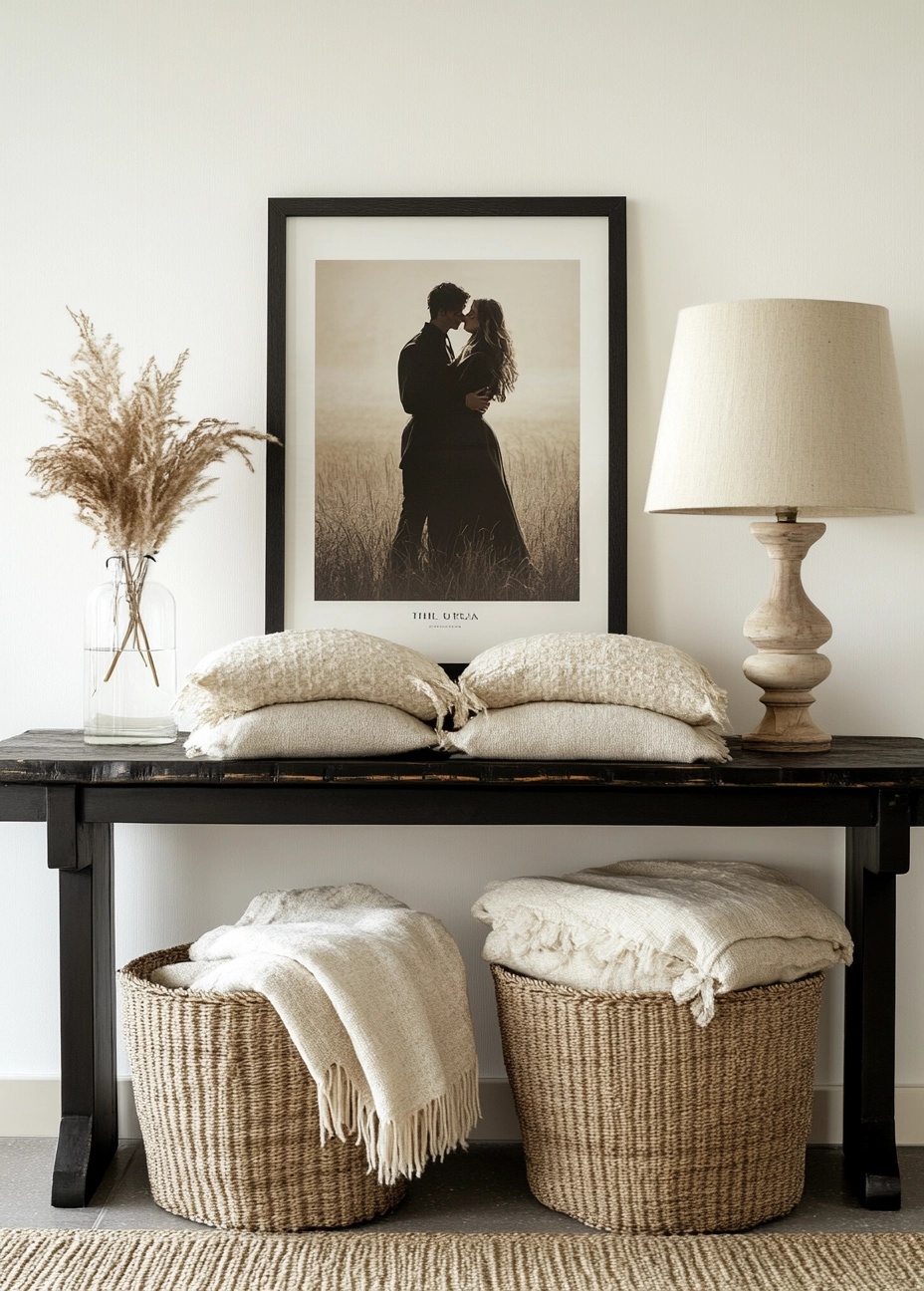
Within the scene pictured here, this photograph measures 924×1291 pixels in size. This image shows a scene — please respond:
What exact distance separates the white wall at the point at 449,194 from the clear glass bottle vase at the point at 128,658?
0.13 meters

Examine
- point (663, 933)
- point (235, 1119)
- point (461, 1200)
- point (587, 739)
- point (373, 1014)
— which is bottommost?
point (461, 1200)

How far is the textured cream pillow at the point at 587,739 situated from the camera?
1.97m

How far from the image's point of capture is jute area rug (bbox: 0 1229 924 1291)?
182 cm

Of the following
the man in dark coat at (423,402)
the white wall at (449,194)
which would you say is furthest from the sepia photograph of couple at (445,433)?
the white wall at (449,194)

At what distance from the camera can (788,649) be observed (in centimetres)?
216

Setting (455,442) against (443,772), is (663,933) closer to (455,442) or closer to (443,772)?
(443,772)

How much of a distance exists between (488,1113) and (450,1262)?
0.52 meters

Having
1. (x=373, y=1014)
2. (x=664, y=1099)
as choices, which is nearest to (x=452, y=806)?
(x=373, y=1014)

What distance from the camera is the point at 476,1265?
187 cm

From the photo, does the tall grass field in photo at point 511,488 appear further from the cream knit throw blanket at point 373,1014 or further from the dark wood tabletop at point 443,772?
the cream knit throw blanket at point 373,1014

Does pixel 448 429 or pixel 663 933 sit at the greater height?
pixel 448 429

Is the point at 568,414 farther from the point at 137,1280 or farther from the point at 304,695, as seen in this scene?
the point at 137,1280

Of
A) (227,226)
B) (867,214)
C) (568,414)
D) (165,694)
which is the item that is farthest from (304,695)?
(867,214)

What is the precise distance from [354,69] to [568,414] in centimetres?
80
